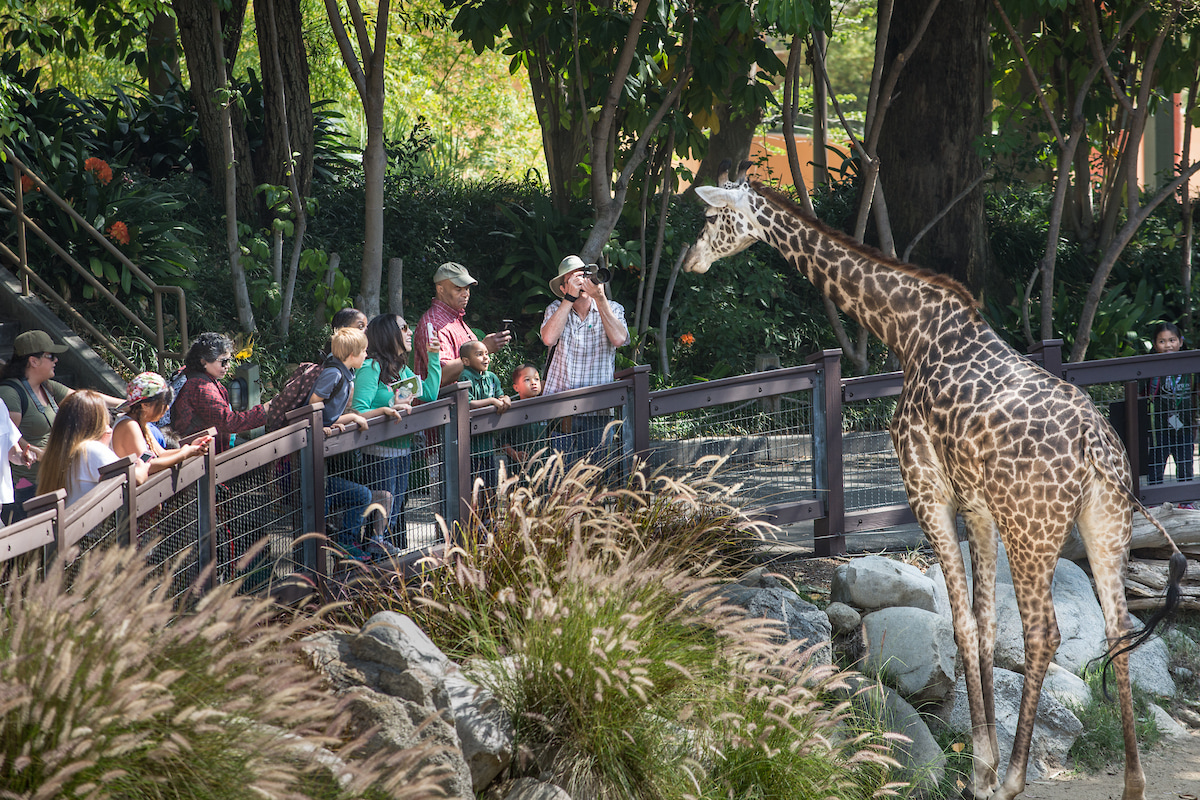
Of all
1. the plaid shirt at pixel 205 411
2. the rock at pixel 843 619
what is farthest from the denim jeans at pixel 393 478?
the rock at pixel 843 619

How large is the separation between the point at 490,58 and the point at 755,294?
17006mm

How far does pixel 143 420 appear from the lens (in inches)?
225

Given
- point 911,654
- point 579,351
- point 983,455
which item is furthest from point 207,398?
point 911,654

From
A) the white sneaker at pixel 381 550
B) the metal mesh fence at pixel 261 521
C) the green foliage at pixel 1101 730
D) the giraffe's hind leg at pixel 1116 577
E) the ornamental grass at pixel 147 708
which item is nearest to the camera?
the ornamental grass at pixel 147 708

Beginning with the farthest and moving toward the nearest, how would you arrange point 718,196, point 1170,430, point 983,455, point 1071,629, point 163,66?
1. point 163,66
2. point 1170,430
3. point 1071,629
4. point 718,196
5. point 983,455

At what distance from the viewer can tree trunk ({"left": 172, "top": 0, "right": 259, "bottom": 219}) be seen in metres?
11.6

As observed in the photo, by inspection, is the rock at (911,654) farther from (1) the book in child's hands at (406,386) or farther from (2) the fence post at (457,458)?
(1) the book in child's hands at (406,386)

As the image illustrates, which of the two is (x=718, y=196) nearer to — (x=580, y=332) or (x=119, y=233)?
(x=580, y=332)

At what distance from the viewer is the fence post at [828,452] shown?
724cm

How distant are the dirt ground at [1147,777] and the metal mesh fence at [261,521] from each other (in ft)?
10.2

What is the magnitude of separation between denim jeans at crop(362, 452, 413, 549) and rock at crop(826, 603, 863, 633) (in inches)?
95.7

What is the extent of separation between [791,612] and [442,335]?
2.79 meters

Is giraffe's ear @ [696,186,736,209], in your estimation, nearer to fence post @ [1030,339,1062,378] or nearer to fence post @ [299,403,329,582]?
fence post @ [299,403,329,582]

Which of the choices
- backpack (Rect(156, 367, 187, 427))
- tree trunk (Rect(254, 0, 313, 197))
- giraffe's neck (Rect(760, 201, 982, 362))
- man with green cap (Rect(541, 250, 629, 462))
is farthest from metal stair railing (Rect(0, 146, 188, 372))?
giraffe's neck (Rect(760, 201, 982, 362))
